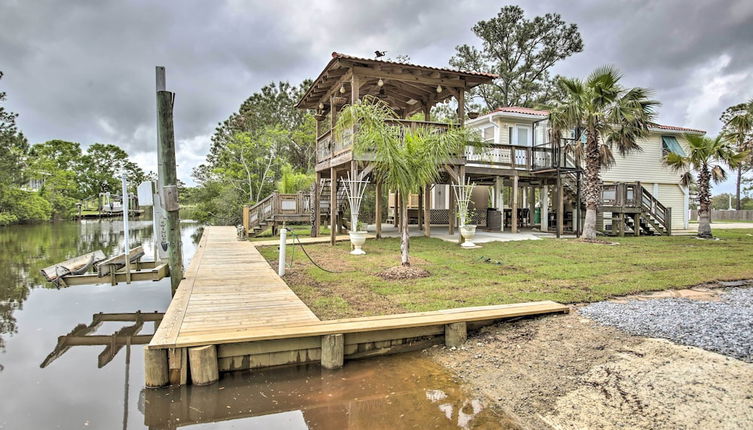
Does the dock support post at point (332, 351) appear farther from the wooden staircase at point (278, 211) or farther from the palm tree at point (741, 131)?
the palm tree at point (741, 131)

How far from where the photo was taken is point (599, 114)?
14.6 meters

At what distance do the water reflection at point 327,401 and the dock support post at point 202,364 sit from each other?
9 centimetres

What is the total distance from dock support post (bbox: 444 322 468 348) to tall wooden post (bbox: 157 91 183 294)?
5192mm

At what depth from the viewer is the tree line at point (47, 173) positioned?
31453 millimetres

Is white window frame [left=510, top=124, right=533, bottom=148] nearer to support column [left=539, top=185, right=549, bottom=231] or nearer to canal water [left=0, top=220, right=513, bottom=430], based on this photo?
support column [left=539, top=185, right=549, bottom=231]

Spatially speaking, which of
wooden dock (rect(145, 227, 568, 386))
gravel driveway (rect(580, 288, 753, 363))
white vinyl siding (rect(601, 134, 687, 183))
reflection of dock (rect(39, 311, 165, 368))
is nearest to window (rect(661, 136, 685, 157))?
white vinyl siding (rect(601, 134, 687, 183))

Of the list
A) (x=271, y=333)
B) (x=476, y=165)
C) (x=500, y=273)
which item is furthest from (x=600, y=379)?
(x=476, y=165)

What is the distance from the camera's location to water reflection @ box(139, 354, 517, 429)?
12.2ft

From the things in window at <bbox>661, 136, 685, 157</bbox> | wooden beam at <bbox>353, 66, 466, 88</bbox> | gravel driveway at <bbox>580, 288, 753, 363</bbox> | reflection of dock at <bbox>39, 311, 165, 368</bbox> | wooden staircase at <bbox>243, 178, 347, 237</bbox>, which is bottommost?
reflection of dock at <bbox>39, 311, 165, 368</bbox>

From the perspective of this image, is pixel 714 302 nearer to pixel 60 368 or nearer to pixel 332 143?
pixel 60 368

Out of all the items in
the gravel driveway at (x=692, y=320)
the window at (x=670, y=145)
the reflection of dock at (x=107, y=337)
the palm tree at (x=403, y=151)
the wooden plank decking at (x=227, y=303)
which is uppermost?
A: the window at (x=670, y=145)

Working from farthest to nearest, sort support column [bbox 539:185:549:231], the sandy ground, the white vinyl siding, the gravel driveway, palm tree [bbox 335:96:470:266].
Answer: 1. the white vinyl siding
2. support column [bbox 539:185:549:231]
3. palm tree [bbox 335:96:470:266]
4. the gravel driveway
5. the sandy ground

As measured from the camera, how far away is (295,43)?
2317 centimetres

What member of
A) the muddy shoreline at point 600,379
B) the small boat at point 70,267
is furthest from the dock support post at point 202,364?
the small boat at point 70,267
